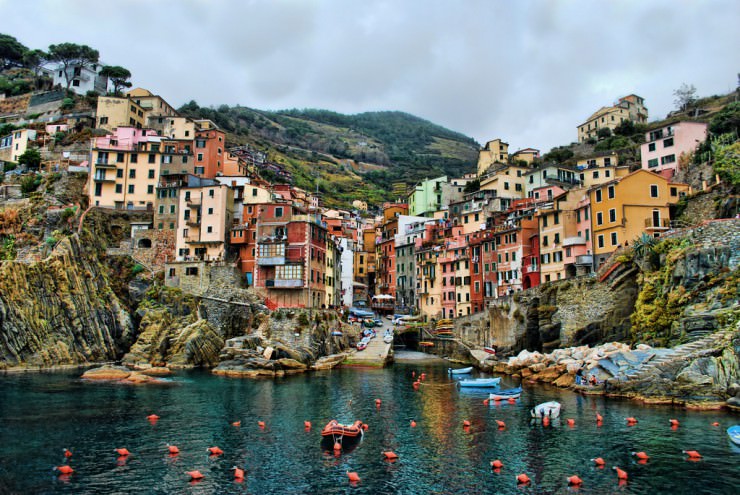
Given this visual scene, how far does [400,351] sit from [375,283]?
33680 millimetres

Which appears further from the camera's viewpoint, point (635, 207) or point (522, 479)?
point (635, 207)

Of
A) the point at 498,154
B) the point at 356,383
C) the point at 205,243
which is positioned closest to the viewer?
the point at 356,383

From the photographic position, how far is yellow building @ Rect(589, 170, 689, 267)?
56531 millimetres

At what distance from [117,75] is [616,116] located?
119150 millimetres

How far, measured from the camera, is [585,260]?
6062cm

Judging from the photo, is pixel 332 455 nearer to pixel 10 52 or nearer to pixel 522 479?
pixel 522 479

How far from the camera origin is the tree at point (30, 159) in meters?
88.9

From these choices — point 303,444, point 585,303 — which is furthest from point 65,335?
point 585,303

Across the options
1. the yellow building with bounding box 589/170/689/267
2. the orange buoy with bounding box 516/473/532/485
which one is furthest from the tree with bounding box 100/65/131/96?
the orange buoy with bounding box 516/473/532/485

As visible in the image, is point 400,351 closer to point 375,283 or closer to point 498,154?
point 375,283

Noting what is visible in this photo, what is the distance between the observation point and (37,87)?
121 m

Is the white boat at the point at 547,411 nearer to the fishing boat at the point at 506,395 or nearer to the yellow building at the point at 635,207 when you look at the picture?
the fishing boat at the point at 506,395

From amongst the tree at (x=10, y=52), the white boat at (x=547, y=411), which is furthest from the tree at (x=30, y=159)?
the white boat at (x=547, y=411)

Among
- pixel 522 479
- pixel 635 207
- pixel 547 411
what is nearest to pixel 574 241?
pixel 635 207
